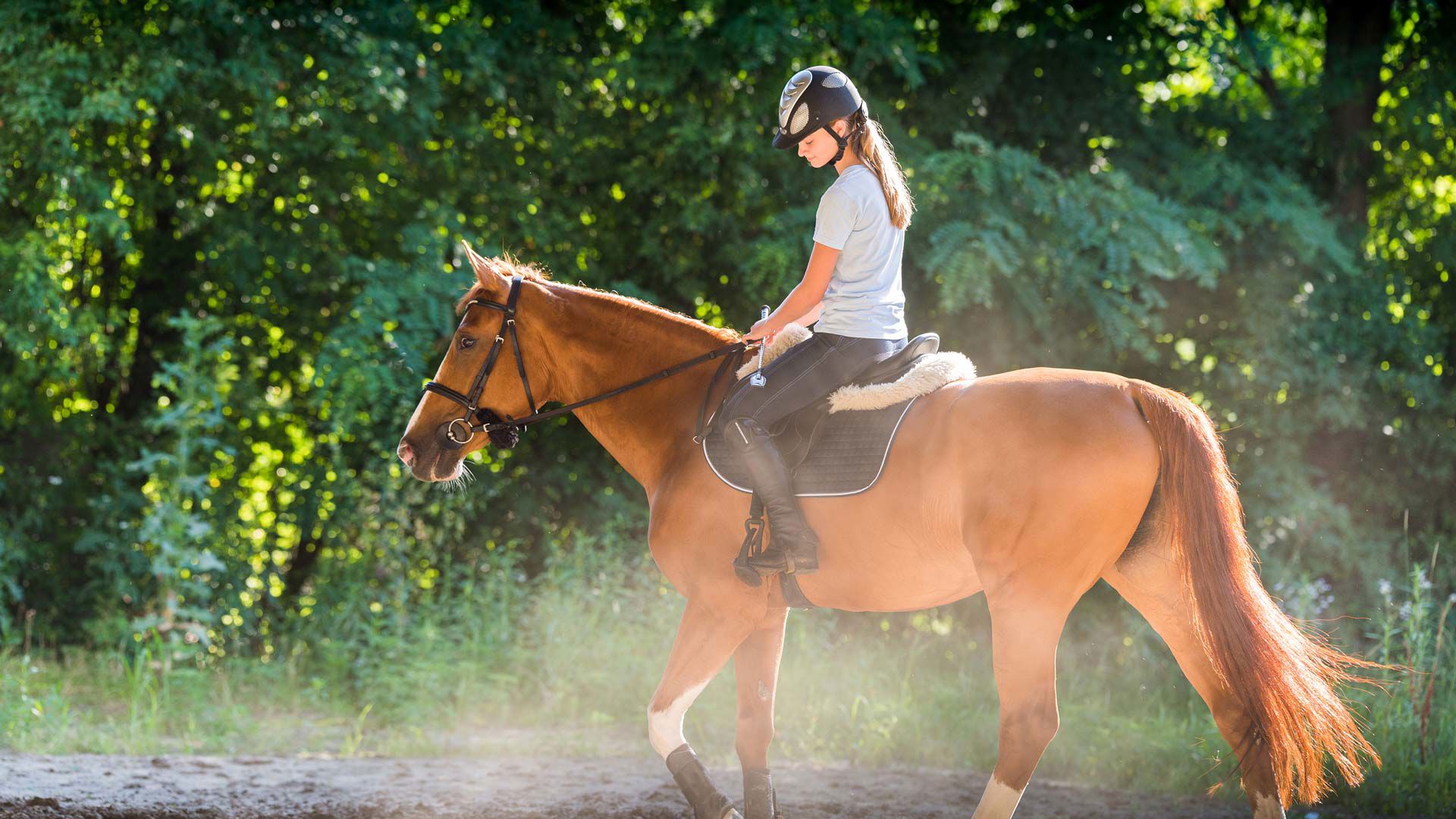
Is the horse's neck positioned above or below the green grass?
above

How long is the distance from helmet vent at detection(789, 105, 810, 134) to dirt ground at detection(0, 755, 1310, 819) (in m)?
3.23

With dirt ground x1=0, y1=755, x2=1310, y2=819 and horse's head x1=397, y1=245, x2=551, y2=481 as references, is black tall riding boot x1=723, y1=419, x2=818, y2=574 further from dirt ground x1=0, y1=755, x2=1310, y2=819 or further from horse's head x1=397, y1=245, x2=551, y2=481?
dirt ground x1=0, y1=755, x2=1310, y2=819

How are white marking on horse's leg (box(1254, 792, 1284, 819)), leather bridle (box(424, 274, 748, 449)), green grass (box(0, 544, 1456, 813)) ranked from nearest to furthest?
white marking on horse's leg (box(1254, 792, 1284, 819))
leather bridle (box(424, 274, 748, 449))
green grass (box(0, 544, 1456, 813))

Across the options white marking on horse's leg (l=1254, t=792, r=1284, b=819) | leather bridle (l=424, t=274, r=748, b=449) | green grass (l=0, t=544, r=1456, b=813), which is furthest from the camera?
green grass (l=0, t=544, r=1456, b=813)

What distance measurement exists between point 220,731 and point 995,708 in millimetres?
4893

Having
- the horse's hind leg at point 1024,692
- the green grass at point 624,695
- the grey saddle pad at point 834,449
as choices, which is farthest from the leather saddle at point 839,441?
the green grass at point 624,695

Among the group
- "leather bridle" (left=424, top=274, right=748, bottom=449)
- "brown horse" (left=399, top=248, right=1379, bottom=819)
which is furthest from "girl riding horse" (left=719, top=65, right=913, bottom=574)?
"leather bridle" (left=424, top=274, right=748, bottom=449)

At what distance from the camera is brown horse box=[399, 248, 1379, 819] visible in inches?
168

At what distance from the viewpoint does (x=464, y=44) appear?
9430 mm

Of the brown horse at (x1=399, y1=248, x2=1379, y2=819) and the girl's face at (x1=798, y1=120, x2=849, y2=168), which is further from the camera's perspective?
the girl's face at (x1=798, y1=120, x2=849, y2=168)

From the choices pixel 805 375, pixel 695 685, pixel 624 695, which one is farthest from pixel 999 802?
pixel 624 695

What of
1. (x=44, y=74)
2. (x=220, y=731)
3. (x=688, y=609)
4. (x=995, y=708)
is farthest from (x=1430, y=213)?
(x=44, y=74)

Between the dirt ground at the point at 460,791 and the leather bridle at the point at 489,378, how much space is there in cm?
186

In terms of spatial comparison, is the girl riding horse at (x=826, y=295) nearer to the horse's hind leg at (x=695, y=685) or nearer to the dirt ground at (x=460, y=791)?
the horse's hind leg at (x=695, y=685)
